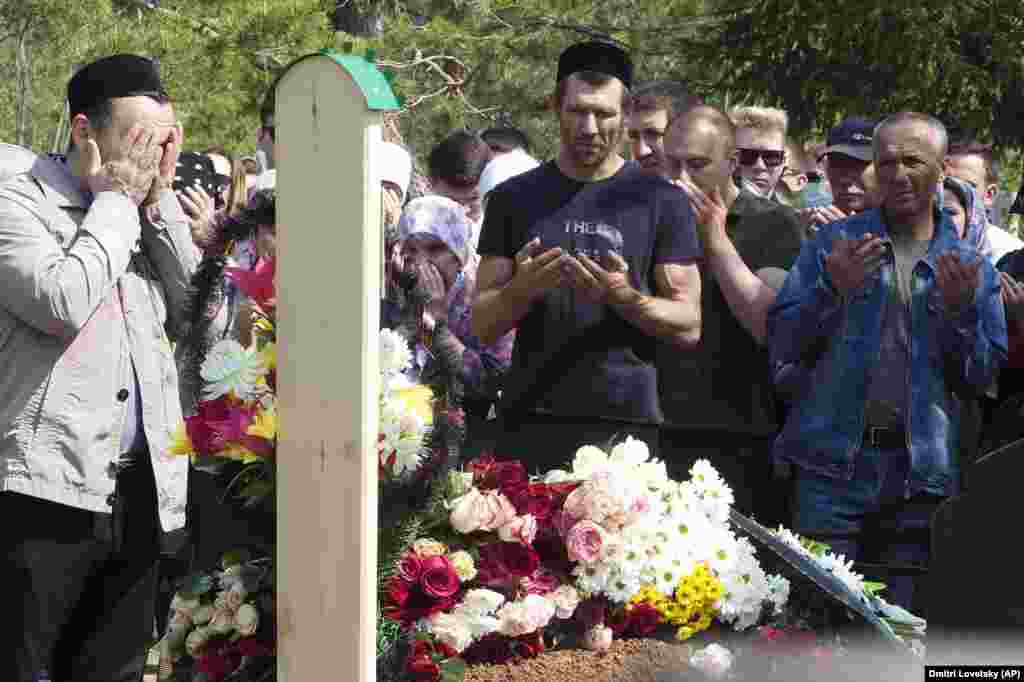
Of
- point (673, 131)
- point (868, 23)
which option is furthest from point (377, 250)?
point (868, 23)

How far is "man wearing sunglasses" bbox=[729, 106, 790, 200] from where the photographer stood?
23.0ft

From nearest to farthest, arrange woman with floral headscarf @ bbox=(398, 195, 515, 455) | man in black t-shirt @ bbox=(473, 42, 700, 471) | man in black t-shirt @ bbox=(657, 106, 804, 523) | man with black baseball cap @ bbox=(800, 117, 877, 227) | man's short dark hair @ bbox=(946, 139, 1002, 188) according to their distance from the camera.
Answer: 1. man in black t-shirt @ bbox=(473, 42, 700, 471)
2. man in black t-shirt @ bbox=(657, 106, 804, 523)
3. woman with floral headscarf @ bbox=(398, 195, 515, 455)
4. man with black baseball cap @ bbox=(800, 117, 877, 227)
5. man's short dark hair @ bbox=(946, 139, 1002, 188)

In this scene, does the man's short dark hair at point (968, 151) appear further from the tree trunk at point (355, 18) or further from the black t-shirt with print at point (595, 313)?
the tree trunk at point (355, 18)

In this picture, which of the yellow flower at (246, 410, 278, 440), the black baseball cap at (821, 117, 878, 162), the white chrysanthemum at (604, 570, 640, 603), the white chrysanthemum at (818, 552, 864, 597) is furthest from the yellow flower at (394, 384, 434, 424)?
the black baseball cap at (821, 117, 878, 162)

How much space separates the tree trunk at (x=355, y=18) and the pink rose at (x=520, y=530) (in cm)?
1007

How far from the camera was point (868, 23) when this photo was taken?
1289 centimetres

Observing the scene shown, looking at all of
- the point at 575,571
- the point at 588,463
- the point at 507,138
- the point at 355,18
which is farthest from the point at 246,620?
the point at 355,18

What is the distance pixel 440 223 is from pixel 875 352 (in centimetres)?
188

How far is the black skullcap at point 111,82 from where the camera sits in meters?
4.47

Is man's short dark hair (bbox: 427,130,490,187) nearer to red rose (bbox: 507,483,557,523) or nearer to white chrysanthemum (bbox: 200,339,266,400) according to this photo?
red rose (bbox: 507,483,557,523)

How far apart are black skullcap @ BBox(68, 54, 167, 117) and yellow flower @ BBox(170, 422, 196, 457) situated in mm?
1274

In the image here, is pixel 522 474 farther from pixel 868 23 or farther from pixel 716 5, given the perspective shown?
pixel 716 5

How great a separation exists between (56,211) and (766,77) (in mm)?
10694

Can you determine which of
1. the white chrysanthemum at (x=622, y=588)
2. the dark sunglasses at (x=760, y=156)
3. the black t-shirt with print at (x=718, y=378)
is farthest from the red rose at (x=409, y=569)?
the dark sunglasses at (x=760, y=156)
